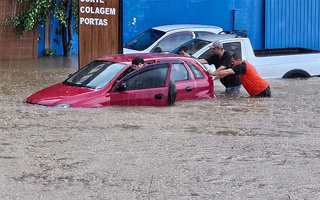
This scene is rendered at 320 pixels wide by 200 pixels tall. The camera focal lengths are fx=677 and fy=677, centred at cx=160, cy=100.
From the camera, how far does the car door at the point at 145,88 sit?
12.3 meters

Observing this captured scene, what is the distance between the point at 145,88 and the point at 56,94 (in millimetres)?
1649

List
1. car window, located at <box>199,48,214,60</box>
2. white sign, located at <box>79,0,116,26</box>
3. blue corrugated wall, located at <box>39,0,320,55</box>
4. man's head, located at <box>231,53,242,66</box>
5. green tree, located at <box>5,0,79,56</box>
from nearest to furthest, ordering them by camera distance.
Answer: man's head, located at <box>231,53,242,66</box>
car window, located at <box>199,48,214,60</box>
white sign, located at <box>79,0,116,26</box>
green tree, located at <box>5,0,79,56</box>
blue corrugated wall, located at <box>39,0,320,55</box>

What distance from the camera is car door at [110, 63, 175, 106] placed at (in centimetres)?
1228

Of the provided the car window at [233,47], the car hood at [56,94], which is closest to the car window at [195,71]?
the car hood at [56,94]

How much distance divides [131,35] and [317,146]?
13.8 metres

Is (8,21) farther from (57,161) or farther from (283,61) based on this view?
(57,161)

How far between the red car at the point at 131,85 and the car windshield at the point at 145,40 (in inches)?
190

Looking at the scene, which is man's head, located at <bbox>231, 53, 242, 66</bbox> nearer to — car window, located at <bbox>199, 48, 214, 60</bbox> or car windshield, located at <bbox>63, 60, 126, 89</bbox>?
car window, located at <bbox>199, 48, 214, 60</bbox>

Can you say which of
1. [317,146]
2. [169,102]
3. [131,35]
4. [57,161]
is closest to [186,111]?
[169,102]

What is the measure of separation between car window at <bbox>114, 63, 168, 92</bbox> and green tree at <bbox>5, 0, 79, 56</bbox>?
9.78m

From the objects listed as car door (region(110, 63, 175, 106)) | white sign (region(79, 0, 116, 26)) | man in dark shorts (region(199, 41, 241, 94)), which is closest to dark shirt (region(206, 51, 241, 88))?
man in dark shorts (region(199, 41, 241, 94))

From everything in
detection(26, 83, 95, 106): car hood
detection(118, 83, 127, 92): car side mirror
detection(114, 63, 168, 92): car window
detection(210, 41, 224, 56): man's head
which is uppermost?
detection(210, 41, 224, 56): man's head

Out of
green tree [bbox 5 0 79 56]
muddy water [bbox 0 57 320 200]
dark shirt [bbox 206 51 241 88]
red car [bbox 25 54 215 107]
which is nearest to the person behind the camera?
muddy water [bbox 0 57 320 200]

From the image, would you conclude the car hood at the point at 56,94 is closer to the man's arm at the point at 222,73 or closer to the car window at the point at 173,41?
the man's arm at the point at 222,73
